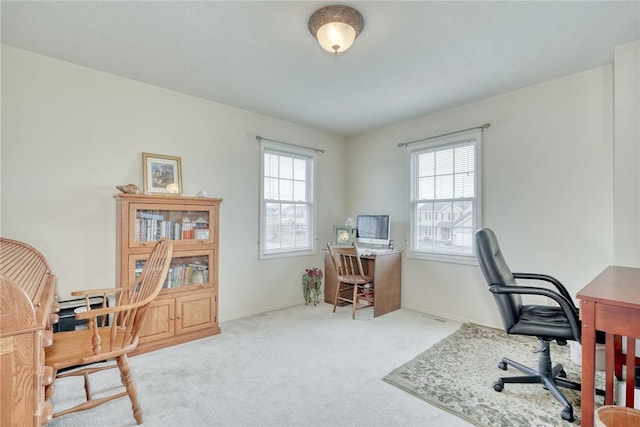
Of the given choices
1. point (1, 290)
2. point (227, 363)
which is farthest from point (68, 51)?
point (227, 363)

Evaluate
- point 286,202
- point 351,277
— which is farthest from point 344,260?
point 286,202

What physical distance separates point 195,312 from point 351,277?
1.84 m

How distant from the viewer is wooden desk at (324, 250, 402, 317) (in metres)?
3.76

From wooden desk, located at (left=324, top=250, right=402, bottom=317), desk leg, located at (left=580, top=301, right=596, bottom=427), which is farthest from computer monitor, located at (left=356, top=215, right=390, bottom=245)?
desk leg, located at (left=580, top=301, right=596, bottom=427)

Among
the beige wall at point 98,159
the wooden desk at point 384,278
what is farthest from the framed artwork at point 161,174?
the wooden desk at point 384,278

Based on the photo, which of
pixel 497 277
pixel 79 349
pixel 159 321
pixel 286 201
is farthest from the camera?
pixel 286 201

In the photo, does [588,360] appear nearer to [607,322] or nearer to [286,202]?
[607,322]

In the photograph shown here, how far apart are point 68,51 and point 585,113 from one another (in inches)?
175

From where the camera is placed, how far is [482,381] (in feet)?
7.26

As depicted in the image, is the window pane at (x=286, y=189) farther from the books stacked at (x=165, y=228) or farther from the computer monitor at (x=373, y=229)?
the books stacked at (x=165, y=228)

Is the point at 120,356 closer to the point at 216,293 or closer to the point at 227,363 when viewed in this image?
the point at 227,363

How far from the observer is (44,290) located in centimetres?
163

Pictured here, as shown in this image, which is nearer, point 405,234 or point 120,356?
point 120,356

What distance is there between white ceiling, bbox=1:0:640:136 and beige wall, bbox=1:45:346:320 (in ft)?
0.73
